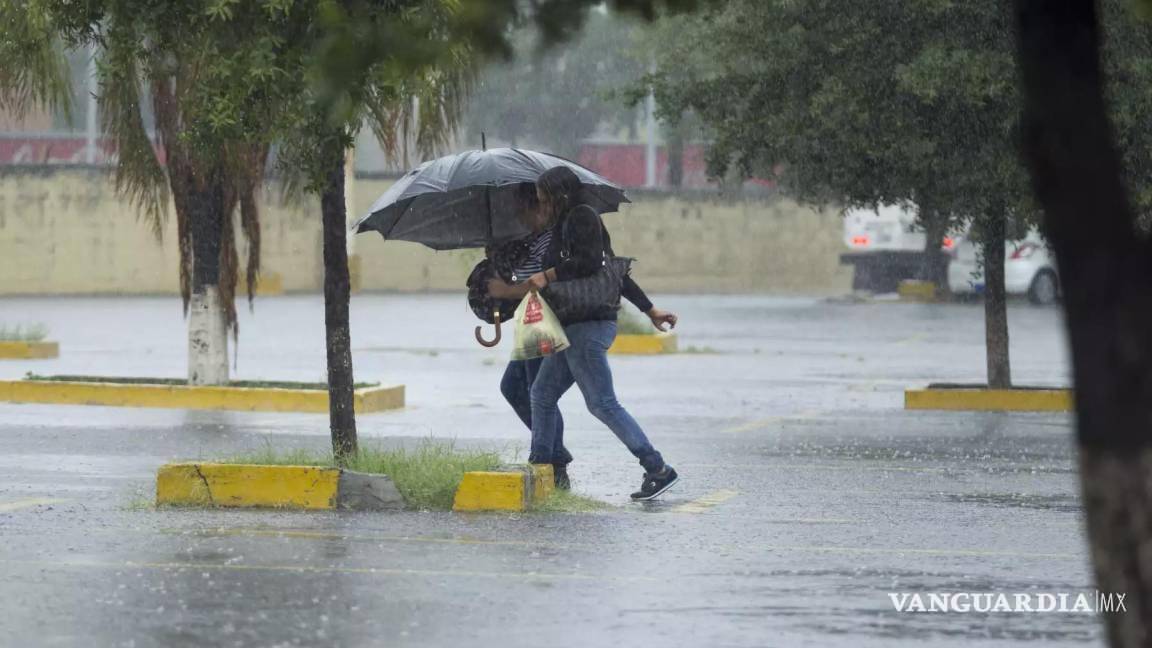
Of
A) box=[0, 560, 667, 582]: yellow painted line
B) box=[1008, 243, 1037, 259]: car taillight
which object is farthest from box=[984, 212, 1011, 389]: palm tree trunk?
box=[1008, 243, 1037, 259]: car taillight

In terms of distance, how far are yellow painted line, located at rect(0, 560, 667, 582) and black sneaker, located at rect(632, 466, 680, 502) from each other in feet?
8.47

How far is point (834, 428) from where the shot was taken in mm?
16031

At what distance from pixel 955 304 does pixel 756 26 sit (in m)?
23.5

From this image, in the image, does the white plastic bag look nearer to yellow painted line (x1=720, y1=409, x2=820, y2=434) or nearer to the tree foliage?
yellow painted line (x1=720, y1=409, x2=820, y2=434)

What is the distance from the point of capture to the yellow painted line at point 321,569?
817cm

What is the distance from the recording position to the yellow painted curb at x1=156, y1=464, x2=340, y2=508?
33.9 ft

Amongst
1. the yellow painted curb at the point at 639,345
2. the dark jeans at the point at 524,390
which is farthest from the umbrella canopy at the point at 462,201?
the yellow painted curb at the point at 639,345

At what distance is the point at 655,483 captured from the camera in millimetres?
10805

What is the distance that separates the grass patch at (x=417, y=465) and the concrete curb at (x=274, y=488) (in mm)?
116

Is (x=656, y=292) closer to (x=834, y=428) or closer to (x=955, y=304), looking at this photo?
(x=955, y=304)

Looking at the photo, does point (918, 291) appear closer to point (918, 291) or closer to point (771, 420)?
point (918, 291)

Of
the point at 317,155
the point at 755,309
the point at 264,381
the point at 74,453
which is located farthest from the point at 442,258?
the point at 317,155

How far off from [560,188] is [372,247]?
35222 mm

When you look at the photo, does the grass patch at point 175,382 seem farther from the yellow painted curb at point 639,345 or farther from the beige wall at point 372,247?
the beige wall at point 372,247
